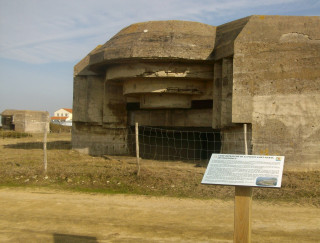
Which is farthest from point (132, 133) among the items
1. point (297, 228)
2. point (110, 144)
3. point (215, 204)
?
point (297, 228)

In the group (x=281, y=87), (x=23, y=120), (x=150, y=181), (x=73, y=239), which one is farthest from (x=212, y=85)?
(x=23, y=120)

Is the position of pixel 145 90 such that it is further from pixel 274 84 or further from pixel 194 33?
pixel 274 84

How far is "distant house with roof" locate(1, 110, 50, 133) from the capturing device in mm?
34531

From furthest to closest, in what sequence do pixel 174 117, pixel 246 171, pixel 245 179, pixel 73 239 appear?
pixel 174 117 → pixel 73 239 → pixel 246 171 → pixel 245 179

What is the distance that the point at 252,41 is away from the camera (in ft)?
33.7

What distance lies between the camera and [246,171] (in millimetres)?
3982

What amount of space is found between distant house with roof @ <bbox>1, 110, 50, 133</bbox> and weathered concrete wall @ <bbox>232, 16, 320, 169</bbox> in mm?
26185

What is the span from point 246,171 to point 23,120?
3345 centimetres

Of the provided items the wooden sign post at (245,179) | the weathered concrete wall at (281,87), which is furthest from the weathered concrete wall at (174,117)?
the wooden sign post at (245,179)

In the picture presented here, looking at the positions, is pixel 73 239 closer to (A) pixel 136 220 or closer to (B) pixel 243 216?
(A) pixel 136 220

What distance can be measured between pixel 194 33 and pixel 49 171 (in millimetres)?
6185

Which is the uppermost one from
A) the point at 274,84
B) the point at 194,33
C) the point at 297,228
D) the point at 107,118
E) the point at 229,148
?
the point at 194,33

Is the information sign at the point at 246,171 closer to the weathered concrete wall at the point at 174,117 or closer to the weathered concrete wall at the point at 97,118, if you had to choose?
the weathered concrete wall at the point at 174,117

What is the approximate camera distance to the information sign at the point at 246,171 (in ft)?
12.5
